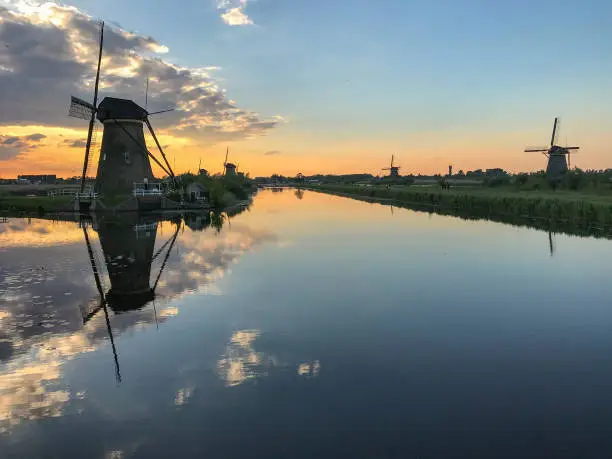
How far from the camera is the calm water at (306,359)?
6367 millimetres

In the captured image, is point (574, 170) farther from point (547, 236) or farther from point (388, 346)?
point (388, 346)

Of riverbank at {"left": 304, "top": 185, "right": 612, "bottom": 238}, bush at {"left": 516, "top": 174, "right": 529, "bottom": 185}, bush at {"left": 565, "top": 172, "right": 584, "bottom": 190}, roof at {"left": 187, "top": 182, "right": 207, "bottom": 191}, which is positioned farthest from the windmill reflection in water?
bush at {"left": 516, "top": 174, "right": 529, "bottom": 185}

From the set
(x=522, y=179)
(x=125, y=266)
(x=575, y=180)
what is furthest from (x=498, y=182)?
Result: (x=125, y=266)

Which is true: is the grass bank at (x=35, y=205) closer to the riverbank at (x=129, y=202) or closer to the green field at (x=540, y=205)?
the riverbank at (x=129, y=202)

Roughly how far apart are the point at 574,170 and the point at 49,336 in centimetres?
8175

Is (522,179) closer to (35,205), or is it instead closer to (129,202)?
(129,202)

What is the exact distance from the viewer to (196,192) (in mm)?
60875

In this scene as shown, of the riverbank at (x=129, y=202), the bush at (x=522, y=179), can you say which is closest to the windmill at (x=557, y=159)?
the bush at (x=522, y=179)

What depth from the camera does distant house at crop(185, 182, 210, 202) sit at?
59.5m

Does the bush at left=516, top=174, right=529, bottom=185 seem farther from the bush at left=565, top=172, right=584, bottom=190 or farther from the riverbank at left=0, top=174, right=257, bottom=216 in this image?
the riverbank at left=0, top=174, right=257, bottom=216

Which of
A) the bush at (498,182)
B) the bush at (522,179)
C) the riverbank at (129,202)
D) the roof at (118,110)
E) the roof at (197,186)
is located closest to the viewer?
the roof at (118,110)

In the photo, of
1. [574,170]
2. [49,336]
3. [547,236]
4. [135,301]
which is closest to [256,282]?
[135,301]

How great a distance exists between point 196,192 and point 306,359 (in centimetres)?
5462

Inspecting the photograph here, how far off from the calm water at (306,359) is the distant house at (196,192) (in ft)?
129
